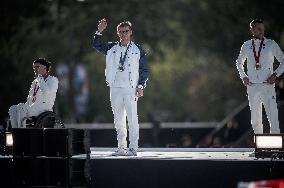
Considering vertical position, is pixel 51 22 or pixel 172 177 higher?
pixel 51 22

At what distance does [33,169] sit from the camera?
10875 mm

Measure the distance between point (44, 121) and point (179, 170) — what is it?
2109 mm

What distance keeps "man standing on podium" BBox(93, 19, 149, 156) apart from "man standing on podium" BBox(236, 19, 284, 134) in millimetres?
1503

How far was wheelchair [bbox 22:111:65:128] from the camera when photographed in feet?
37.6

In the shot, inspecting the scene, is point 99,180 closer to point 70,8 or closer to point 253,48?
point 253,48

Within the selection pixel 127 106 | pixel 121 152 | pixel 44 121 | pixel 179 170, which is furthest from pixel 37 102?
pixel 179 170

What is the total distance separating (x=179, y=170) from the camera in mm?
10633

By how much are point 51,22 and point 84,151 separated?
2080 cm

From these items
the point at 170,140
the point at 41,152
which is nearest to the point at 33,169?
the point at 41,152

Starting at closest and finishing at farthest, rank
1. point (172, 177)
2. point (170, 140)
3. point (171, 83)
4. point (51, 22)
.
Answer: point (172, 177), point (170, 140), point (51, 22), point (171, 83)

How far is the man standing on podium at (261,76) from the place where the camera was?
37.5 feet

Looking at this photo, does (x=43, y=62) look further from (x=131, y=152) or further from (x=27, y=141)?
(x=131, y=152)

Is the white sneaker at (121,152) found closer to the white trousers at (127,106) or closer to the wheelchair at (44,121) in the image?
the white trousers at (127,106)

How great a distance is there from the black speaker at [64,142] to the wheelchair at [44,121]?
0.61 m
